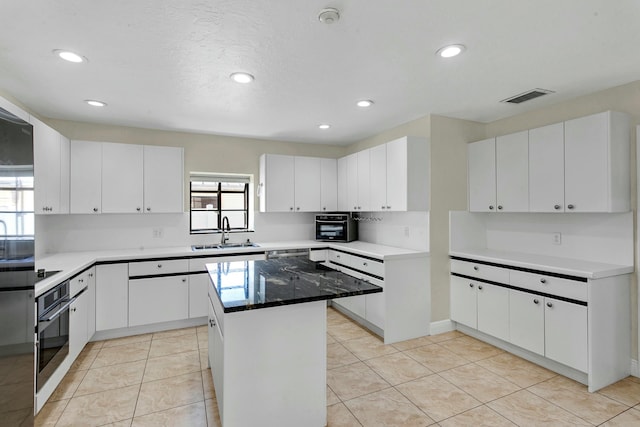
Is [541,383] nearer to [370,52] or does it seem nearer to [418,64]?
[418,64]

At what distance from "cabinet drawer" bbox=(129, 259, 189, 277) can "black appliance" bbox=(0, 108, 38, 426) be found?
2.31m

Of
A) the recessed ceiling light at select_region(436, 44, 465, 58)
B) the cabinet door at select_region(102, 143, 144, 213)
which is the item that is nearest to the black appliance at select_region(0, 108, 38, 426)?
the recessed ceiling light at select_region(436, 44, 465, 58)

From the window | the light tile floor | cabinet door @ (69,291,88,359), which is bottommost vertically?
the light tile floor

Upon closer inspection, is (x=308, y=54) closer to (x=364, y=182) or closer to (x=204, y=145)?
(x=364, y=182)

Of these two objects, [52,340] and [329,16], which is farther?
[52,340]

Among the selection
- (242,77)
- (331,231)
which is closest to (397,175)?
(331,231)

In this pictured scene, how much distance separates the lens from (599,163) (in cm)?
258

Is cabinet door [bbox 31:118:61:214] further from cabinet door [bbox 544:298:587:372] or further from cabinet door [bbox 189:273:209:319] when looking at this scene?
cabinet door [bbox 544:298:587:372]

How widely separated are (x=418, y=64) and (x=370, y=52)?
42cm

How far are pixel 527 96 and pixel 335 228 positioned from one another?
2759 mm

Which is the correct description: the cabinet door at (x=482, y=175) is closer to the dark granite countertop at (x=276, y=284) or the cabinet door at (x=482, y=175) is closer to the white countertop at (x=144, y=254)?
the white countertop at (x=144, y=254)

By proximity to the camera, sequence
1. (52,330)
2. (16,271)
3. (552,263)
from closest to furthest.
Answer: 1. (16,271)
2. (52,330)
3. (552,263)

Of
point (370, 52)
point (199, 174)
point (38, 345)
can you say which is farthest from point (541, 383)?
point (199, 174)

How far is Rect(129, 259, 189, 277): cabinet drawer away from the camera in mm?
3478
